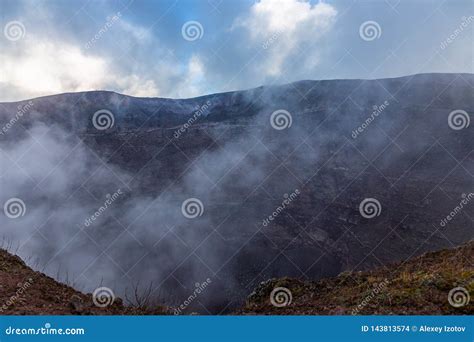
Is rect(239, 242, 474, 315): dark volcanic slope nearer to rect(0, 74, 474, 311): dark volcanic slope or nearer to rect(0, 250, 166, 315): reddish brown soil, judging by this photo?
rect(0, 250, 166, 315): reddish brown soil

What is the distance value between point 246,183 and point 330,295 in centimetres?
3196

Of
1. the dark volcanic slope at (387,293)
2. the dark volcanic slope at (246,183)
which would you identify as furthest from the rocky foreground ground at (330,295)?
the dark volcanic slope at (246,183)

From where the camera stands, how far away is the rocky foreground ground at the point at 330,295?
8641 millimetres

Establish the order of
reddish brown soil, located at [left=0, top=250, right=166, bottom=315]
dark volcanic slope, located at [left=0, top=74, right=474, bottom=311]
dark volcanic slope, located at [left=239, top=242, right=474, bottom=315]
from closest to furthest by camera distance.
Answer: dark volcanic slope, located at [left=239, top=242, right=474, bottom=315]
reddish brown soil, located at [left=0, top=250, right=166, bottom=315]
dark volcanic slope, located at [left=0, top=74, right=474, bottom=311]

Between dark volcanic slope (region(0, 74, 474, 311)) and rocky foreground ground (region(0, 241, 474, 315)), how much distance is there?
15.1m

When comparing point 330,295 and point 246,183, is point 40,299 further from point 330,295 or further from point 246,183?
point 246,183

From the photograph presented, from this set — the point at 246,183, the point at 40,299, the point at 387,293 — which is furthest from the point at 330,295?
the point at 246,183

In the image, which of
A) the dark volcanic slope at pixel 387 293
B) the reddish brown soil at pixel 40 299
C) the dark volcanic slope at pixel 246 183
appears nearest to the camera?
the dark volcanic slope at pixel 387 293

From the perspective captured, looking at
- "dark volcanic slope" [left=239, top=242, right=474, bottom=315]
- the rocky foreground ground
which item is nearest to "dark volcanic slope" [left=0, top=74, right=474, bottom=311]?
"dark volcanic slope" [left=239, top=242, right=474, bottom=315]

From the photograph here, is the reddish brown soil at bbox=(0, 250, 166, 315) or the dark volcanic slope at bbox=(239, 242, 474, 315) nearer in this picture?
the dark volcanic slope at bbox=(239, 242, 474, 315)

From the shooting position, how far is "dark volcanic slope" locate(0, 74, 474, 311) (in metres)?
31.4

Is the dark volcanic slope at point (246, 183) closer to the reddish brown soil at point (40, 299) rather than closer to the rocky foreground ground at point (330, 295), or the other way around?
the rocky foreground ground at point (330, 295)

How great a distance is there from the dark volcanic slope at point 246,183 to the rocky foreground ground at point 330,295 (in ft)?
49.5

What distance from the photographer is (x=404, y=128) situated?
49.3m
